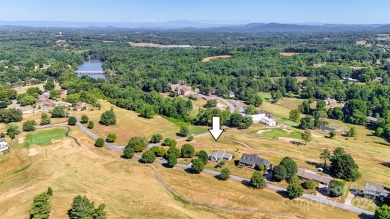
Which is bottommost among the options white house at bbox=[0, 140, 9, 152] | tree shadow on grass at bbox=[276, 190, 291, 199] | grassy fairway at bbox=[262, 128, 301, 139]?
grassy fairway at bbox=[262, 128, 301, 139]

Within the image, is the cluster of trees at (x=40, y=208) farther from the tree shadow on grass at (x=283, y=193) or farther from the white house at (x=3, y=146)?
the tree shadow on grass at (x=283, y=193)

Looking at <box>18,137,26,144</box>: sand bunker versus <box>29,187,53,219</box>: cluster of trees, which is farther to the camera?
<box>18,137,26,144</box>: sand bunker

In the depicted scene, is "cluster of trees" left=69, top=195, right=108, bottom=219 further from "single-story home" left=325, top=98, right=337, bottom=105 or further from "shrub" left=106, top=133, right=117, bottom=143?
"single-story home" left=325, top=98, right=337, bottom=105

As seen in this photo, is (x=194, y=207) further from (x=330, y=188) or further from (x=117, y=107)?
(x=117, y=107)

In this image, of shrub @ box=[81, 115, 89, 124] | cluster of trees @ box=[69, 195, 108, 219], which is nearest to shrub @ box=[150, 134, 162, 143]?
shrub @ box=[81, 115, 89, 124]

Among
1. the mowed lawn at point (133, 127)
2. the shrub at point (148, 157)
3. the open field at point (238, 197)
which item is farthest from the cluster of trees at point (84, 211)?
the mowed lawn at point (133, 127)

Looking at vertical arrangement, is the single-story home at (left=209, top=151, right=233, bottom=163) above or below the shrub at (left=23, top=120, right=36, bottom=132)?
below

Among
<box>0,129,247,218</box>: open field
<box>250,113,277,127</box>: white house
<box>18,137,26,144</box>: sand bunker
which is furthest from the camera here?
<box>250,113,277,127</box>: white house
